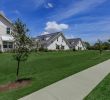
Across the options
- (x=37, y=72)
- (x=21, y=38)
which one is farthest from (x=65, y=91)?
(x=37, y=72)

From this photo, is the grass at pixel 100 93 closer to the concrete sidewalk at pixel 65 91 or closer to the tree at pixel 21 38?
the concrete sidewalk at pixel 65 91

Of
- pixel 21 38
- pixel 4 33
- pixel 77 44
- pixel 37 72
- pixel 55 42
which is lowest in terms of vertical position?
pixel 37 72

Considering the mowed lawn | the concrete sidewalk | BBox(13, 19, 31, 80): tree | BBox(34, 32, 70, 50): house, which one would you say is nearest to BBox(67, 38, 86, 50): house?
BBox(34, 32, 70, 50): house

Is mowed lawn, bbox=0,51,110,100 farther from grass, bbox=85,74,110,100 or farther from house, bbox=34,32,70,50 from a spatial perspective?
house, bbox=34,32,70,50

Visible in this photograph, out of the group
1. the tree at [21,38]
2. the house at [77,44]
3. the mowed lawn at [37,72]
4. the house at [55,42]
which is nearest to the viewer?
the mowed lawn at [37,72]

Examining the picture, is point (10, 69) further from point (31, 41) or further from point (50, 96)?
point (50, 96)

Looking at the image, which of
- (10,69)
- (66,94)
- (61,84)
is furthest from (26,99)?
(10,69)

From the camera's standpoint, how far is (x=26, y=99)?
7586mm

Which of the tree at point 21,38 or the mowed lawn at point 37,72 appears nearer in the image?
the mowed lawn at point 37,72

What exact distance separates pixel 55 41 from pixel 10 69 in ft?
134

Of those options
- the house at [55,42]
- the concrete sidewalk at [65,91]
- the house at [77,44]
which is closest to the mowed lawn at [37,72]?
the concrete sidewalk at [65,91]

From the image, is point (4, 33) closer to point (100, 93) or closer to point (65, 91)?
point (65, 91)

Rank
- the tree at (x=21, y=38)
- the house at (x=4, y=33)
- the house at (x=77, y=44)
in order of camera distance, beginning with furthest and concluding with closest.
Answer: the house at (x=77, y=44) → the house at (x=4, y=33) → the tree at (x=21, y=38)

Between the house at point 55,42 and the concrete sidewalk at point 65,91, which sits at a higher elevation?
the house at point 55,42
